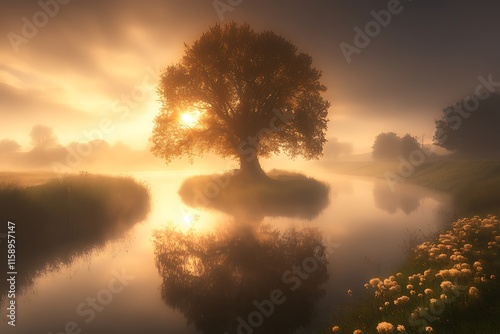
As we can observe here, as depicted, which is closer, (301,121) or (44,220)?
(44,220)

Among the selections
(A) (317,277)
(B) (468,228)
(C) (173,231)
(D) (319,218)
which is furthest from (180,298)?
(D) (319,218)

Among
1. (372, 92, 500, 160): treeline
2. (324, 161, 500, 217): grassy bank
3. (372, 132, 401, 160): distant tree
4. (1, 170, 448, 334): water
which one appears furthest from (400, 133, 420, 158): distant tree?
(1, 170, 448, 334): water

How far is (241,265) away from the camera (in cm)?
1051

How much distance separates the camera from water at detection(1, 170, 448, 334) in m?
7.14

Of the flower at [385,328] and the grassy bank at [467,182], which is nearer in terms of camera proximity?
the flower at [385,328]

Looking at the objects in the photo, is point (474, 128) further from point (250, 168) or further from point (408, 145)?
point (250, 168)

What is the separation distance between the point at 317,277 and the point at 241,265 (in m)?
2.74

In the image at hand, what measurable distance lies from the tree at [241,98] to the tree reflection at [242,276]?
17687mm

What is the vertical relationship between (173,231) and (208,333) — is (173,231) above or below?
above

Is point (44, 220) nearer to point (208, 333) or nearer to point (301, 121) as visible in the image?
point (208, 333)

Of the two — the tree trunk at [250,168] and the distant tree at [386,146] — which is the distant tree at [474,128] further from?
the tree trunk at [250,168]

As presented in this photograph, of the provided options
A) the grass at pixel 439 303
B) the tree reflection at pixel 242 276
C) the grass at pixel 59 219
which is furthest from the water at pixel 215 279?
the grass at pixel 439 303

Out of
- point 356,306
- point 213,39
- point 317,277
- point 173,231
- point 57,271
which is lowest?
point 356,306

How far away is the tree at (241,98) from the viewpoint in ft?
93.9
